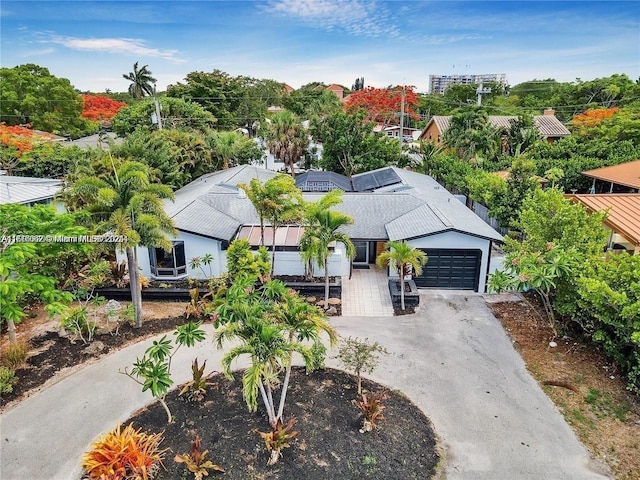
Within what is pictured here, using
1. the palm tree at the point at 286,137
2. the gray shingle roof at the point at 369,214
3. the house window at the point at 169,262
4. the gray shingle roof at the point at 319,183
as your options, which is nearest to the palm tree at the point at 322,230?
the gray shingle roof at the point at 369,214

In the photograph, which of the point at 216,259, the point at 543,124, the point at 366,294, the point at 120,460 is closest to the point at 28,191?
the point at 216,259

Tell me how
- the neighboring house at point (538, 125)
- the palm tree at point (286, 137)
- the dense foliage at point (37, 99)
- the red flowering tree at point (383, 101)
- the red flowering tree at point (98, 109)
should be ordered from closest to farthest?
the palm tree at point (286, 137) → the dense foliage at point (37, 99) → the neighboring house at point (538, 125) → the red flowering tree at point (383, 101) → the red flowering tree at point (98, 109)

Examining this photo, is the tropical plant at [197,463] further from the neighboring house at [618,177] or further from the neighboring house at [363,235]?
the neighboring house at [618,177]

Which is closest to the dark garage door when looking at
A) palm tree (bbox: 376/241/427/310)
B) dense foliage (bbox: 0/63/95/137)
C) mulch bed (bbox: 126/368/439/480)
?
palm tree (bbox: 376/241/427/310)

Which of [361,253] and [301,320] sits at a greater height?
[301,320]

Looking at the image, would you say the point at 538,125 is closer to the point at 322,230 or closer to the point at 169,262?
the point at 322,230

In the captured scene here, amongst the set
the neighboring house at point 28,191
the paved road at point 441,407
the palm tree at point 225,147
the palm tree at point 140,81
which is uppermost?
the palm tree at point 140,81
